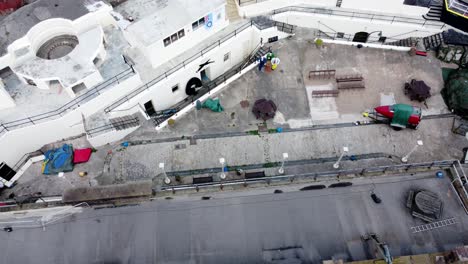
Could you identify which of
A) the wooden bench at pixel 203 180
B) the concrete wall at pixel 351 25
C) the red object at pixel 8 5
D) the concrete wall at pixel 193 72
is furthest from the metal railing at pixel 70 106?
the concrete wall at pixel 351 25

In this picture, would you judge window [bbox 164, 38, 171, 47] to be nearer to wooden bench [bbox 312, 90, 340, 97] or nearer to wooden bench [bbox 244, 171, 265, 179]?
wooden bench [bbox 244, 171, 265, 179]

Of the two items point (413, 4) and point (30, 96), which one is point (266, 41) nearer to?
point (413, 4)

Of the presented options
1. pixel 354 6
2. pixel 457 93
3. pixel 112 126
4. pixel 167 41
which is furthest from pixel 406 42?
pixel 112 126

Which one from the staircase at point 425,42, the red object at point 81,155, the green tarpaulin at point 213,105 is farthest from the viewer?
the staircase at point 425,42

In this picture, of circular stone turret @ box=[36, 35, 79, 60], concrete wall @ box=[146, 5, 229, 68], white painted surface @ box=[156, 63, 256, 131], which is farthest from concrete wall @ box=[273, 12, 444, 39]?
circular stone turret @ box=[36, 35, 79, 60]

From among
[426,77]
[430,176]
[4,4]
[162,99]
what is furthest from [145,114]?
[426,77]

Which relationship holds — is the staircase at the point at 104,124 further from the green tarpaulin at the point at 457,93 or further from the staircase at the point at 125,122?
the green tarpaulin at the point at 457,93
